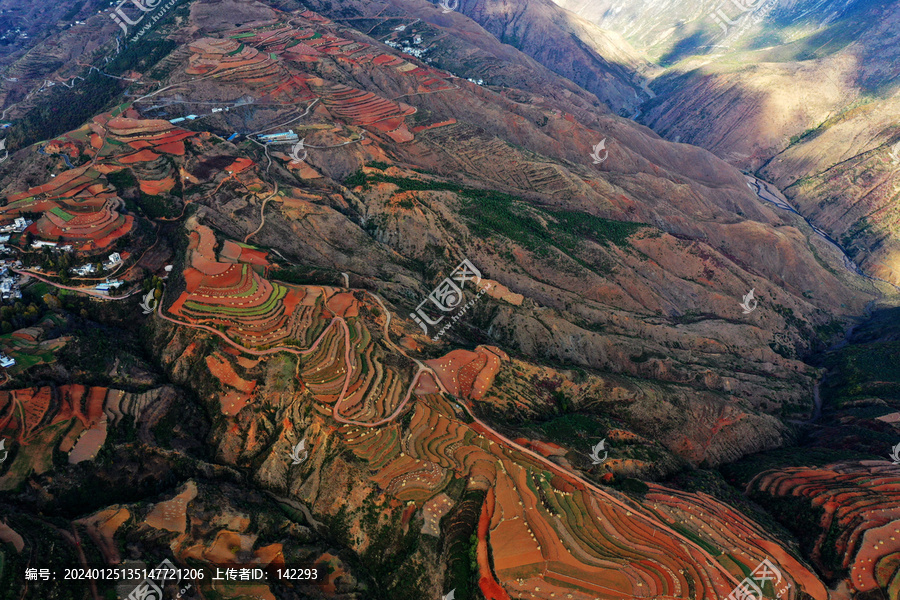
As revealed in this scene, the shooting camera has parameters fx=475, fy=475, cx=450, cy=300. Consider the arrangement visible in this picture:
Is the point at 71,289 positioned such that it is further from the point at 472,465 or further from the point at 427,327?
the point at 472,465

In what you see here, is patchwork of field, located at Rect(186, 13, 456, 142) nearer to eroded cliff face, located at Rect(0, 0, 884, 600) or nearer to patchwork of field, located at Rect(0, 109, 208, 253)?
eroded cliff face, located at Rect(0, 0, 884, 600)

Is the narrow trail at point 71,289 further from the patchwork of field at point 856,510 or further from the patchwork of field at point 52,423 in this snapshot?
the patchwork of field at point 856,510

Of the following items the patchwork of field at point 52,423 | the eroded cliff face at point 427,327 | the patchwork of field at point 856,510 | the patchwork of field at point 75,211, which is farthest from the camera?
the patchwork of field at point 75,211

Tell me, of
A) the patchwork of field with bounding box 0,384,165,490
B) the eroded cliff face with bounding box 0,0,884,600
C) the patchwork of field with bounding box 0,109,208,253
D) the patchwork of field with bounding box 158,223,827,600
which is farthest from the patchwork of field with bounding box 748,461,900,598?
the patchwork of field with bounding box 0,109,208,253

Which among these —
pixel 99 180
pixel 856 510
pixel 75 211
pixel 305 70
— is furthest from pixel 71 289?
pixel 856 510

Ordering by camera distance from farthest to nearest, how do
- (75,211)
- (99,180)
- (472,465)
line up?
(99,180) < (75,211) < (472,465)

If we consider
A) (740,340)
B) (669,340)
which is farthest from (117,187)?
(740,340)

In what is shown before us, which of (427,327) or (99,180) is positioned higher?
(427,327)

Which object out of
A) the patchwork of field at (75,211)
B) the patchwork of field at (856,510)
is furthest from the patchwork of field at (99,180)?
the patchwork of field at (856,510)

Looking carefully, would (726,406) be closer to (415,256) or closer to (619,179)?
(415,256)

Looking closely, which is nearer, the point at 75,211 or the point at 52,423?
the point at 52,423

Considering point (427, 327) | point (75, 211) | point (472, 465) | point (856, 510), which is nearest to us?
point (856, 510)
